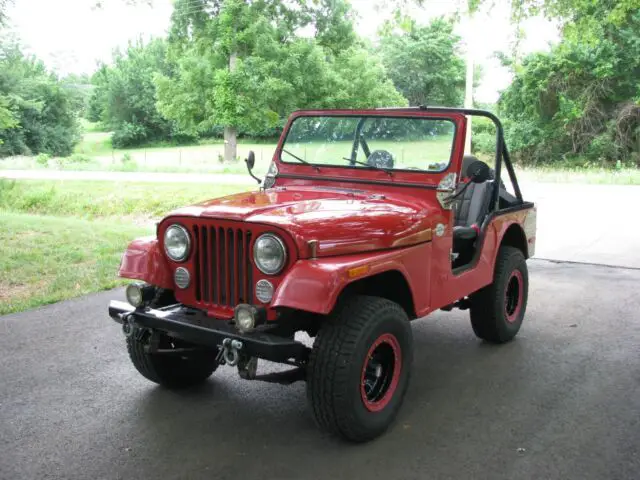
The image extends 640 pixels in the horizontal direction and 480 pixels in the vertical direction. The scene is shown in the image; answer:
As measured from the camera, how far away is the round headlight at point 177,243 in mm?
3652

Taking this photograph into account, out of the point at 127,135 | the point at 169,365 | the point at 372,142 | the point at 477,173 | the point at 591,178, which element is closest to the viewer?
the point at 169,365

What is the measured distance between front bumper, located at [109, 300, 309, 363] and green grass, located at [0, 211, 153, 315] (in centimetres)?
301

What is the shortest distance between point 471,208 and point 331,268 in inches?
98.7

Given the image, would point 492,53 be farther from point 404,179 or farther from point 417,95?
point 404,179

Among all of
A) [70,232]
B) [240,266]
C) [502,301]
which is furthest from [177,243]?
[70,232]

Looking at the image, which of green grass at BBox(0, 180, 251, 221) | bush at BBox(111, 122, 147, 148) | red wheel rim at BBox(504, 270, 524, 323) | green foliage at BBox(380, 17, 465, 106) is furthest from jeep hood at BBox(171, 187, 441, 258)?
bush at BBox(111, 122, 147, 148)

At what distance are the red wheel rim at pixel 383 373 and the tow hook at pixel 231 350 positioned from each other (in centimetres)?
76

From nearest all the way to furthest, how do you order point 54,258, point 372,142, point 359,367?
point 359,367, point 372,142, point 54,258

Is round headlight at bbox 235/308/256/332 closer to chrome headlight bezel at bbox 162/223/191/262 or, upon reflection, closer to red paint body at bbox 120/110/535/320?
red paint body at bbox 120/110/535/320

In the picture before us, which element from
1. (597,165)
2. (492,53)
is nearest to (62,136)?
(492,53)

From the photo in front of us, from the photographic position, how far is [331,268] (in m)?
3.19

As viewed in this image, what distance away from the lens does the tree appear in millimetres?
25328

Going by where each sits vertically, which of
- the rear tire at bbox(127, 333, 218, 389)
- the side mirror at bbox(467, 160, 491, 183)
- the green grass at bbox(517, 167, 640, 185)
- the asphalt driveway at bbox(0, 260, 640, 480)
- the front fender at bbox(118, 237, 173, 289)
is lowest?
the asphalt driveway at bbox(0, 260, 640, 480)

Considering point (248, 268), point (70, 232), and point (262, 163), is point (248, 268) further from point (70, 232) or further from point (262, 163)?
point (262, 163)
